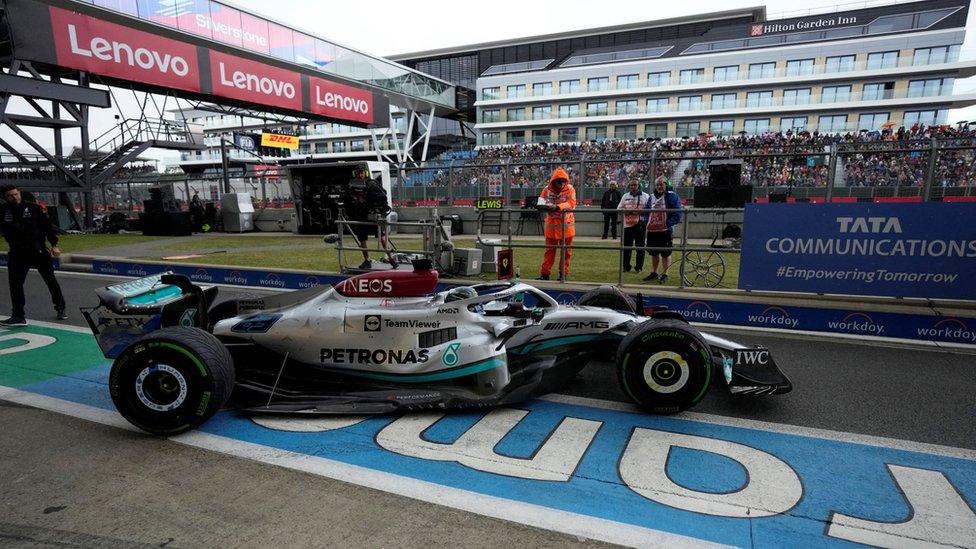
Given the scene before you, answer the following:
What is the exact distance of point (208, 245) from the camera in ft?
54.0

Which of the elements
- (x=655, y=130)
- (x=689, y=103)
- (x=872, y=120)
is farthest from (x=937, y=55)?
(x=655, y=130)

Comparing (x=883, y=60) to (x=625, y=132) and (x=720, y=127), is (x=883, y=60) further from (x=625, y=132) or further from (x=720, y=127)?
(x=625, y=132)

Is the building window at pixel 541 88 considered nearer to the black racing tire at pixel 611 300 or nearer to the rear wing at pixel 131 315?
the black racing tire at pixel 611 300

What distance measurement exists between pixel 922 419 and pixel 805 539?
213 cm

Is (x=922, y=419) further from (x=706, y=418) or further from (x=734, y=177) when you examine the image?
(x=734, y=177)

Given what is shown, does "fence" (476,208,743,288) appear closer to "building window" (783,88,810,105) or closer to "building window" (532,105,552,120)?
"building window" (783,88,810,105)

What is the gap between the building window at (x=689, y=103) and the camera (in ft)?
177

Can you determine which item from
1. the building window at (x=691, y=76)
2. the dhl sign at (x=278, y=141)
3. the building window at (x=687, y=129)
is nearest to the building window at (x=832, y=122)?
the building window at (x=687, y=129)

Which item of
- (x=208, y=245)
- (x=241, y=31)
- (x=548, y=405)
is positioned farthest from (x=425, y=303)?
(x=241, y=31)

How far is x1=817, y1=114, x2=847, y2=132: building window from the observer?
48938mm

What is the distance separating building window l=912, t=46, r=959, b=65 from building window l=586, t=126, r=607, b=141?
2808cm

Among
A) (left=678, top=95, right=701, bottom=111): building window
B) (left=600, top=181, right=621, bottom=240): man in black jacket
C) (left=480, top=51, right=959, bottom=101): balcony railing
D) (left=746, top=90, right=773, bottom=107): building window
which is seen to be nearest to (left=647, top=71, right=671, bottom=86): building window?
(left=480, top=51, right=959, bottom=101): balcony railing

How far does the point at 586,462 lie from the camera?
3.25 m

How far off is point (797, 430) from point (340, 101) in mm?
27136
